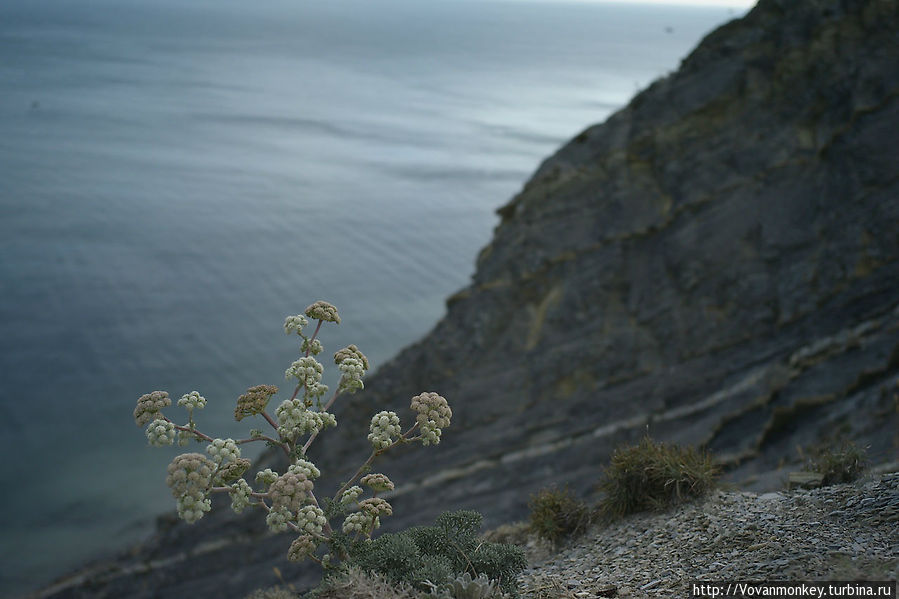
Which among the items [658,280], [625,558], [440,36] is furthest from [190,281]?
[440,36]

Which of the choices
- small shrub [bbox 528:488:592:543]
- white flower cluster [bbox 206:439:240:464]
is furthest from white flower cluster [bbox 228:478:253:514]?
small shrub [bbox 528:488:592:543]

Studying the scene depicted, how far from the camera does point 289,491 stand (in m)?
3.95

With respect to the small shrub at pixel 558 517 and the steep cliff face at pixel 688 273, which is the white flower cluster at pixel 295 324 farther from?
the steep cliff face at pixel 688 273

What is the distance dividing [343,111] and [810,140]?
166ft

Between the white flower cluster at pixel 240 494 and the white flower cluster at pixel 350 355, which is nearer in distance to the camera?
the white flower cluster at pixel 240 494

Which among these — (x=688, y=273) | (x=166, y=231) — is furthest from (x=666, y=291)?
(x=166, y=231)

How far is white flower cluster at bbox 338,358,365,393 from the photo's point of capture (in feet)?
15.2

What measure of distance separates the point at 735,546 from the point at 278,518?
10.1 feet

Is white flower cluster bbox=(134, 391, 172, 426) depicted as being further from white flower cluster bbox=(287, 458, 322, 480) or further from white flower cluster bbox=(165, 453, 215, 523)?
white flower cluster bbox=(287, 458, 322, 480)

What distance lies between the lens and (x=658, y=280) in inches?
612

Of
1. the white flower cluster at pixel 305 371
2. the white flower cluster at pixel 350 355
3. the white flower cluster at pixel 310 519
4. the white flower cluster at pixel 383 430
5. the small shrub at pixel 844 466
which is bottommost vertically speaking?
the small shrub at pixel 844 466

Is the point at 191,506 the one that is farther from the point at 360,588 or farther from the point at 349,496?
the point at 360,588

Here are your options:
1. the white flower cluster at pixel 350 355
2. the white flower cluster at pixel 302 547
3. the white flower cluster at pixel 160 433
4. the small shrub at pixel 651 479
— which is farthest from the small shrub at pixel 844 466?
the white flower cluster at pixel 160 433

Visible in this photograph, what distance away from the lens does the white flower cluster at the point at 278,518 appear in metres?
3.96
